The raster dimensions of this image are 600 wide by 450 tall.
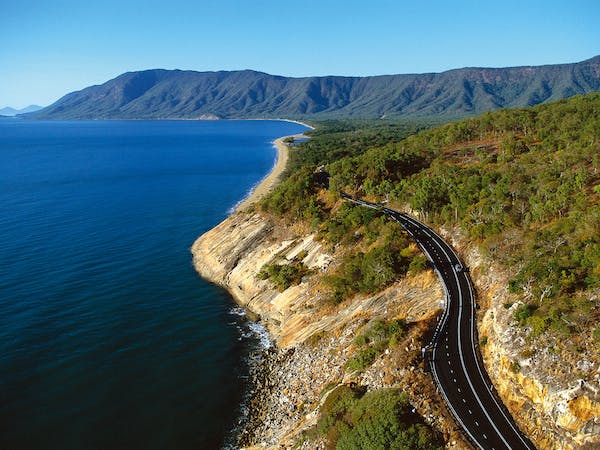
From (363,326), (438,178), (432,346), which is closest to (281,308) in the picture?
(363,326)

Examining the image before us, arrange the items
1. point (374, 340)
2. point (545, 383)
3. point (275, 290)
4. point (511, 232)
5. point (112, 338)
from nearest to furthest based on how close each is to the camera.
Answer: point (545, 383) < point (374, 340) < point (511, 232) < point (112, 338) < point (275, 290)

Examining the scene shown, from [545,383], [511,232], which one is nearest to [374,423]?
[545,383]

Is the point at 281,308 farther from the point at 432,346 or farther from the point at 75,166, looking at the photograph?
the point at 75,166

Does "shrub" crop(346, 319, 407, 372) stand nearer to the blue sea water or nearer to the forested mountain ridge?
the forested mountain ridge

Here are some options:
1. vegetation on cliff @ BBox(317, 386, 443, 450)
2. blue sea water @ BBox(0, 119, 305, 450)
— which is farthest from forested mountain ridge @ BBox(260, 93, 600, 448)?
blue sea water @ BBox(0, 119, 305, 450)

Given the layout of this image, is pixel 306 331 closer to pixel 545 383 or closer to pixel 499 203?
pixel 545 383

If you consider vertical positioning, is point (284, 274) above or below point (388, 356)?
above
